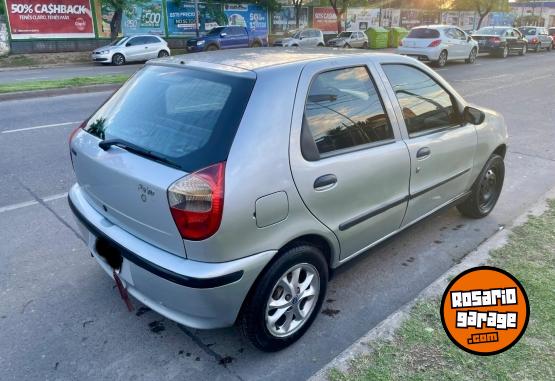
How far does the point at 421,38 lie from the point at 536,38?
15.5 meters

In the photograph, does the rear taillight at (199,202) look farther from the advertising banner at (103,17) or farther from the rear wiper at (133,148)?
the advertising banner at (103,17)

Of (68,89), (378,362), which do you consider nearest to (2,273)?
(378,362)

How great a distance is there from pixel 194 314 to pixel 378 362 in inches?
39.4

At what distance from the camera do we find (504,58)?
81.6 ft

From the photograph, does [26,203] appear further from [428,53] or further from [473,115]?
[428,53]

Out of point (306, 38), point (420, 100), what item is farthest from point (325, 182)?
point (306, 38)

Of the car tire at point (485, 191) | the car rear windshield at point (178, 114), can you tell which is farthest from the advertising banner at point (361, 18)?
the car rear windshield at point (178, 114)

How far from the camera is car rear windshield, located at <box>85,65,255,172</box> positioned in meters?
2.26

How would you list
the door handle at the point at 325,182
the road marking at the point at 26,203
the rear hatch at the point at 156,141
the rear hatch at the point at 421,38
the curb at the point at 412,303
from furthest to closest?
1. the rear hatch at the point at 421,38
2. the road marking at the point at 26,203
3. the door handle at the point at 325,182
4. the curb at the point at 412,303
5. the rear hatch at the point at 156,141

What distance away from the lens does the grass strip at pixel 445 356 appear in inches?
92.0

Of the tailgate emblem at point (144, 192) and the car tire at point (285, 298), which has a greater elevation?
the tailgate emblem at point (144, 192)

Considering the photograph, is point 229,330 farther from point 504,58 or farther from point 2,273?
point 504,58

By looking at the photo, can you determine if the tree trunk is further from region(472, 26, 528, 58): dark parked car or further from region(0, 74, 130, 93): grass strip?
region(472, 26, 528, 58): dark parked car

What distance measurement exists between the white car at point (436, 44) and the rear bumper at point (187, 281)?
18.7 m
